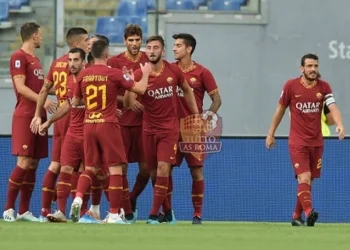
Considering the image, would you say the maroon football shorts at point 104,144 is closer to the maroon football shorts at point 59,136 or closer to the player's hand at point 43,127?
the player's hand at point 43,127

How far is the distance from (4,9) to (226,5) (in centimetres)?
352

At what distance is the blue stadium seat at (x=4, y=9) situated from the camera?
22672 millimetres

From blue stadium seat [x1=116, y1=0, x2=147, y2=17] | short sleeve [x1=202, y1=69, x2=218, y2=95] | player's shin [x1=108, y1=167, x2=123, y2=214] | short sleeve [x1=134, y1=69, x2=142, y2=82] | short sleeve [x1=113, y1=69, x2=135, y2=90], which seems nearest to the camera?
short sleeve [x1=113, y1=69, x2=135, y2=90]

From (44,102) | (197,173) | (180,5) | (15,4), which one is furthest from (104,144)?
(15,4)

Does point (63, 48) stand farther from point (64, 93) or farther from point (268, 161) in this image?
point (64, 93)

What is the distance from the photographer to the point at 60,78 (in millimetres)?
15617

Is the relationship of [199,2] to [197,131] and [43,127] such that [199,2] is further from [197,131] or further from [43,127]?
[43,127]

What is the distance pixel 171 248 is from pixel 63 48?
38.3 ft

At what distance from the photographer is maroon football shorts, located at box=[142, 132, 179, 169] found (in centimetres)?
1553

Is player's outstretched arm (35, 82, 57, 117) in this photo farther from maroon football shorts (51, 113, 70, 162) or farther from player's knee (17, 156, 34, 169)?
player's knee (17, 156, 34, 169)

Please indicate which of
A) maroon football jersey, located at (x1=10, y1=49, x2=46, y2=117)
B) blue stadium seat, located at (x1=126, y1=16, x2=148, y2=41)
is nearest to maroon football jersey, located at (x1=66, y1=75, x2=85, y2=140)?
maroon football jersey, located at (x1=10, y1=49, x2=46, y2=117)

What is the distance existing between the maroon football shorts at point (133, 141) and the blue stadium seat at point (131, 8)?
262 inches

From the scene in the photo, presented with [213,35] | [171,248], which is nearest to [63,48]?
[213,35]

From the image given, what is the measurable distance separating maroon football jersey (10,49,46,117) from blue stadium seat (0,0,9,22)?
6589 millimetres
